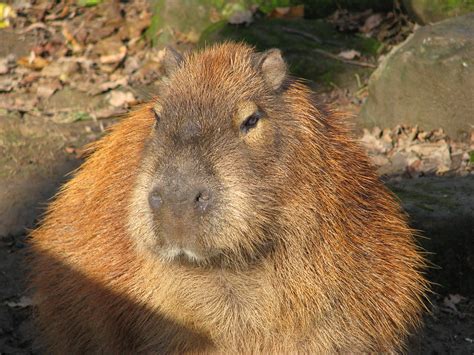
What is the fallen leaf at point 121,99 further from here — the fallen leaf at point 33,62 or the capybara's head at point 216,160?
the capybara's head at point 216,160

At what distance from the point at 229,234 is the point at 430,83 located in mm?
3651

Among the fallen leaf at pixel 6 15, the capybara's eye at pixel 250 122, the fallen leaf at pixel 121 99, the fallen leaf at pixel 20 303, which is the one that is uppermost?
the capybara's eye at pixel 250 122

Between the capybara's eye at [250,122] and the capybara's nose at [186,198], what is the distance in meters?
0.41

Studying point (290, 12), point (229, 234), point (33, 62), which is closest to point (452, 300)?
point (229, 234)

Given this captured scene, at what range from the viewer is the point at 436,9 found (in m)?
7.28

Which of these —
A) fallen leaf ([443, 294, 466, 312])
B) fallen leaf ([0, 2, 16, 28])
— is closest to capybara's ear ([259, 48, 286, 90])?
fallen leaf ([443, 294, 466, 312])

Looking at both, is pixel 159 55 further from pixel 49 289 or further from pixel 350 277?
pixel 350 277

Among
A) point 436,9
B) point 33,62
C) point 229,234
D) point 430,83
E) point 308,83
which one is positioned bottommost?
point 33,62

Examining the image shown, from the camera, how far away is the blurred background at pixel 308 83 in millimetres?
5172

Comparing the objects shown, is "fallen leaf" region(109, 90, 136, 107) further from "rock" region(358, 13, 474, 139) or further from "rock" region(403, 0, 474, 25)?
"rock" region(403, 0, 474, 25)

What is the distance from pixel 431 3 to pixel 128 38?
10.3ft

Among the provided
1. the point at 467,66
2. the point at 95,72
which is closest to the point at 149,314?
the point at 467,66

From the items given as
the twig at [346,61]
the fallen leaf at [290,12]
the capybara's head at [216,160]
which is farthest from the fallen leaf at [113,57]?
the capybara's head at [216,160]

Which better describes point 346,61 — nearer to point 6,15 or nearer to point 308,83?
point 308,83
